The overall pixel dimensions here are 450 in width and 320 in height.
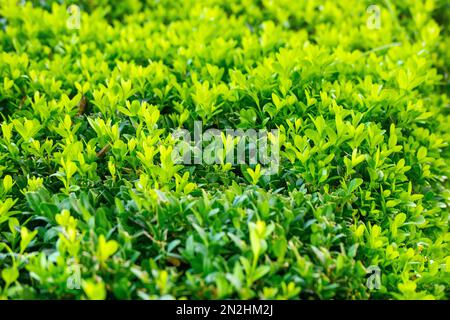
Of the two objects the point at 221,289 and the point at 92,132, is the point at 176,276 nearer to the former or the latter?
the point at 221,289

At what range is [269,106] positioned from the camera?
11.2 feet

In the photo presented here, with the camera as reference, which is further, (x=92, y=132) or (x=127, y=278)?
(x=92, y=132)

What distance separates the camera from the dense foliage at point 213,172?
7.91ft

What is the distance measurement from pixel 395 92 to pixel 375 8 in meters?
1.87

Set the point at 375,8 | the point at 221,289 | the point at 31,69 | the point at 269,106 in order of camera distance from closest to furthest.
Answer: the point at 221,289, the point at 269,106, the point at 31,69, the point at 375,8

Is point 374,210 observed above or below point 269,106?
below

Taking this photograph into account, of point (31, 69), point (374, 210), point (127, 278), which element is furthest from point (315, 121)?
point (31, 69)

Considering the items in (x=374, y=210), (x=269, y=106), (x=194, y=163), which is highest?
(x=269, y=106)

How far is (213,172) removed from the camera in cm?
311

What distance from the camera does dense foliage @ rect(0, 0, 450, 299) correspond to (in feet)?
7.91
